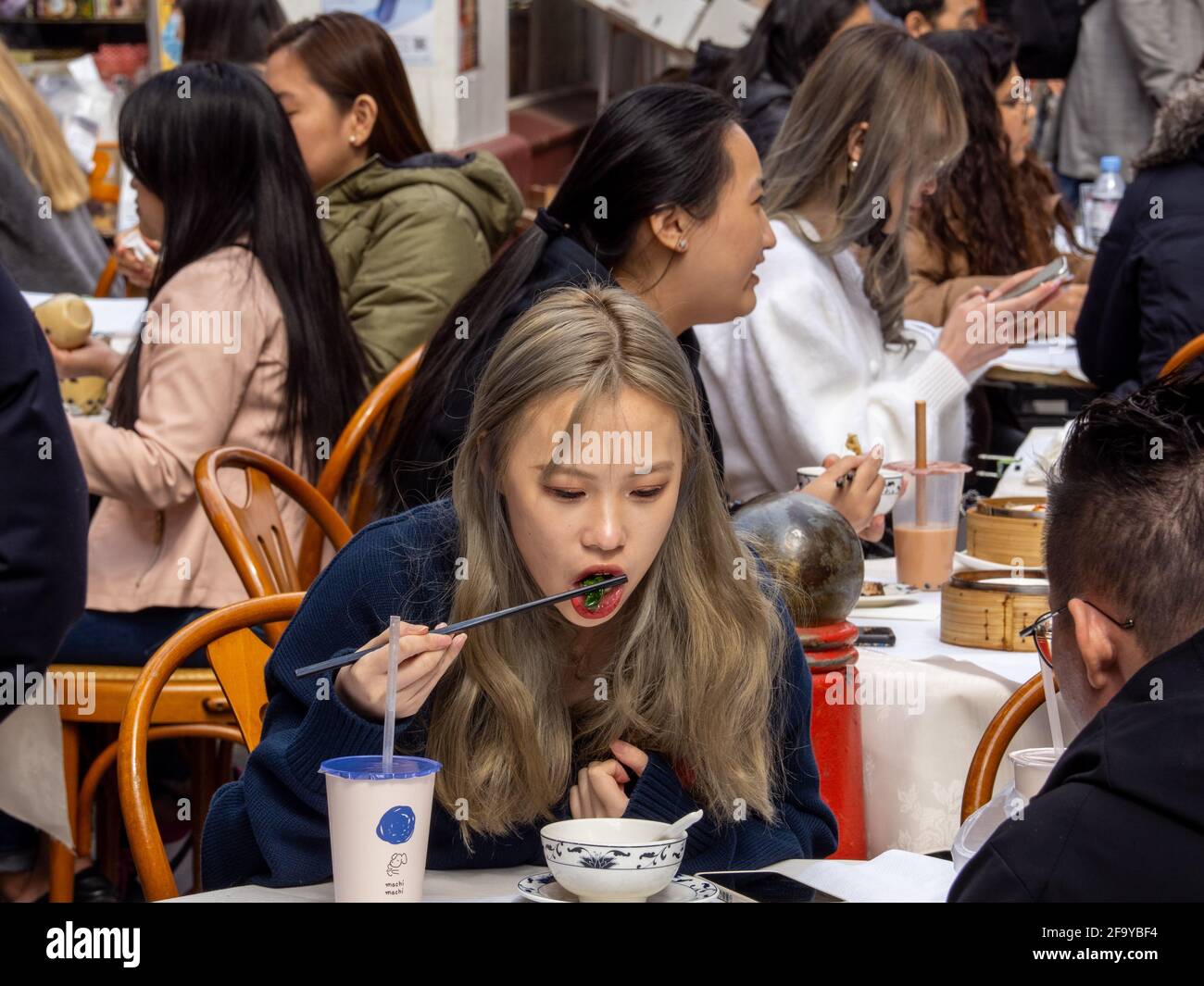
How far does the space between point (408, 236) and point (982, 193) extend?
1948 millimetres

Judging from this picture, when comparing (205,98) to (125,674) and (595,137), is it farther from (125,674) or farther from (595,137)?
(125,674)

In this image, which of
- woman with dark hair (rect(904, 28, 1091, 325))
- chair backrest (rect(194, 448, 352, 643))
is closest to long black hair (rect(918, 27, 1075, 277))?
woman with dark hair (rect(904, 28, 1091, 325))

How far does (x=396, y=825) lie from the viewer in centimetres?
139

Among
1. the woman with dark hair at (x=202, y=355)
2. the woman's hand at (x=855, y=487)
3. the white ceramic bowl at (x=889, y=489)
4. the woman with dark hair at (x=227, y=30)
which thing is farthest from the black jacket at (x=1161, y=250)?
the woman with dark hair at (x=227, y=30)

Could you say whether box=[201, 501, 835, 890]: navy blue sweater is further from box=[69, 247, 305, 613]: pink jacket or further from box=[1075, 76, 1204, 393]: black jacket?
box=[1075, 76, 1204, 393]: black jacket

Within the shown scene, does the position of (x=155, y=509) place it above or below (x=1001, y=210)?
below

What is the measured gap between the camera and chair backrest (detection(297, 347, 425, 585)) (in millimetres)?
3141

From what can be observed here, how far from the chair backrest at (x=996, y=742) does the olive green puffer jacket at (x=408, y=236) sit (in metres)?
2.00

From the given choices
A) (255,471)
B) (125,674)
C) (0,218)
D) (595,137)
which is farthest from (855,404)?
(0,218)

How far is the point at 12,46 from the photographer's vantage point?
7922 millimetres

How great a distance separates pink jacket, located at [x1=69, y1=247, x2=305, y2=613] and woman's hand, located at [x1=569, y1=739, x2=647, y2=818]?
1538 millimetres

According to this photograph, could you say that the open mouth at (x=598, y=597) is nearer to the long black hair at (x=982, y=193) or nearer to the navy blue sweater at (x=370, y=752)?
the navy blue sweater at (x=370, y=752)

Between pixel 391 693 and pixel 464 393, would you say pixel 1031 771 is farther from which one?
pixel 464 393

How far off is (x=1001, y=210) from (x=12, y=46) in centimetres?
519
